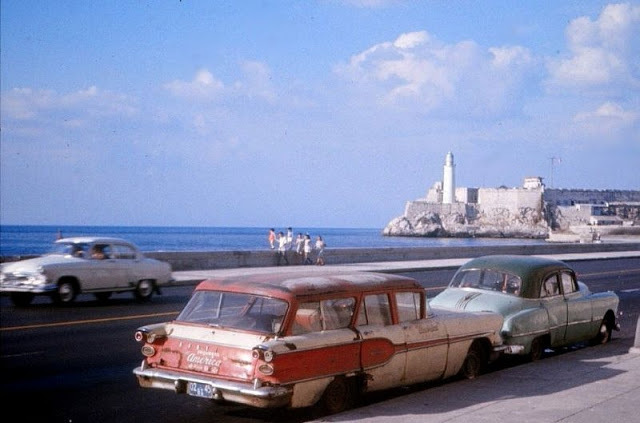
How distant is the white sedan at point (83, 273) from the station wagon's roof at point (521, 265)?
382 inches

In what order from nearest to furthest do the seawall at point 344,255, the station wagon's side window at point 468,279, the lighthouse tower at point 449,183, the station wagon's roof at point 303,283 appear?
the station wagon's roof at point 303,283 → the station wagon's side window at point 468,279 → the seawall at point 344,255 → the lighthouse tower at point 449,183

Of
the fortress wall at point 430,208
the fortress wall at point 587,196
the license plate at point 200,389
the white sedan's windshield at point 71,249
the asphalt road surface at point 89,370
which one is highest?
the fortress wall at point 587,196

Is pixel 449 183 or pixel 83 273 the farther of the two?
pixel 449 183

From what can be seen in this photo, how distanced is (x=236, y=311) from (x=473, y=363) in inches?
140

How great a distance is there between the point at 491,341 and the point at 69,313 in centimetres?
1008

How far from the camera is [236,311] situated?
8.70 m

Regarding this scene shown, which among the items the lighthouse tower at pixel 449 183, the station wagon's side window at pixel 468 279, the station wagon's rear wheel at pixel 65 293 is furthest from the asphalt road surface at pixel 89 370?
the lighthouse tower at pixel 449 183

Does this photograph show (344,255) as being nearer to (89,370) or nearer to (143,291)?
(143,291)

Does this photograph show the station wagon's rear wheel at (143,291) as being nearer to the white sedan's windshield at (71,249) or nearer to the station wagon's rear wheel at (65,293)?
the white sedan's windshield at (71,249)

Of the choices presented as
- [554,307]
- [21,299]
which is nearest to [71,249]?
[21,299]

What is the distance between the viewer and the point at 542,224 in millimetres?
155750

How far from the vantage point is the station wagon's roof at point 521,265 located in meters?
13.1

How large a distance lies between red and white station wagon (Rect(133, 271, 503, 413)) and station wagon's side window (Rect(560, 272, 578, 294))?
464cm

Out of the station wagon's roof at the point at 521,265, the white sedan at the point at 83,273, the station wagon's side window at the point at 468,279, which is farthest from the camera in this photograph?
the white sedan at the point at 83,273
